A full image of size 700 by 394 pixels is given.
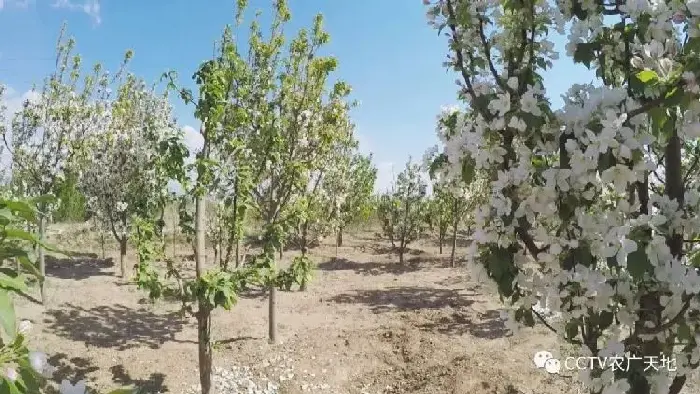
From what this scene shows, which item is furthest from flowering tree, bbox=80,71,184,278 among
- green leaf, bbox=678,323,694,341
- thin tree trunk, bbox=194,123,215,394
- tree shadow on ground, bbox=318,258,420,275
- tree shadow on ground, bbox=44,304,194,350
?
green leaf, bbox=678,323,694,341

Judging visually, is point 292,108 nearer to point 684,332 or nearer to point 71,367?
point 71,367

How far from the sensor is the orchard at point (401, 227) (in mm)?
1699

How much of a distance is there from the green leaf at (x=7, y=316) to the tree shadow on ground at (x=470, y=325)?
8048mm

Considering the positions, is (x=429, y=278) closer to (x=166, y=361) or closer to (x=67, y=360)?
(x=166, y=361)

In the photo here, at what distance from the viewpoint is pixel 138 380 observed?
23.1 feet

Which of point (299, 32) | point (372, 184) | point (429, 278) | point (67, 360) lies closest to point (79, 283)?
point (67, 360)

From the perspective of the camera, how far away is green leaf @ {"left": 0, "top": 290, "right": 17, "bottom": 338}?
43.5 inches

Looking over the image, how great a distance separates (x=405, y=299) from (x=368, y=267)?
414cm

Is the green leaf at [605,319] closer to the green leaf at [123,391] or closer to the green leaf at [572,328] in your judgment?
the green leaf at [572,328]

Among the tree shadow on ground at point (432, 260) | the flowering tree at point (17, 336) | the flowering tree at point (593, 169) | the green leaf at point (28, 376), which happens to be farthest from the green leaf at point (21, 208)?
the tree shadow on ground at point (432, 260)

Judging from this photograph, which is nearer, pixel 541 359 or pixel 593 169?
pixel 593 169

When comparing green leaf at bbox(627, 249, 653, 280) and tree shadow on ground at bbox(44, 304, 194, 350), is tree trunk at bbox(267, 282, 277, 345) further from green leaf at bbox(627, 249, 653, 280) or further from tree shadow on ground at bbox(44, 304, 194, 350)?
green leaf at bbox(627, 249, 653, 280)

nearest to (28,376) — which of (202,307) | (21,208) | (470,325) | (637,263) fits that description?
(21,208)

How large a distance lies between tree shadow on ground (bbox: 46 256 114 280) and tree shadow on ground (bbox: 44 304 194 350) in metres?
2.72
